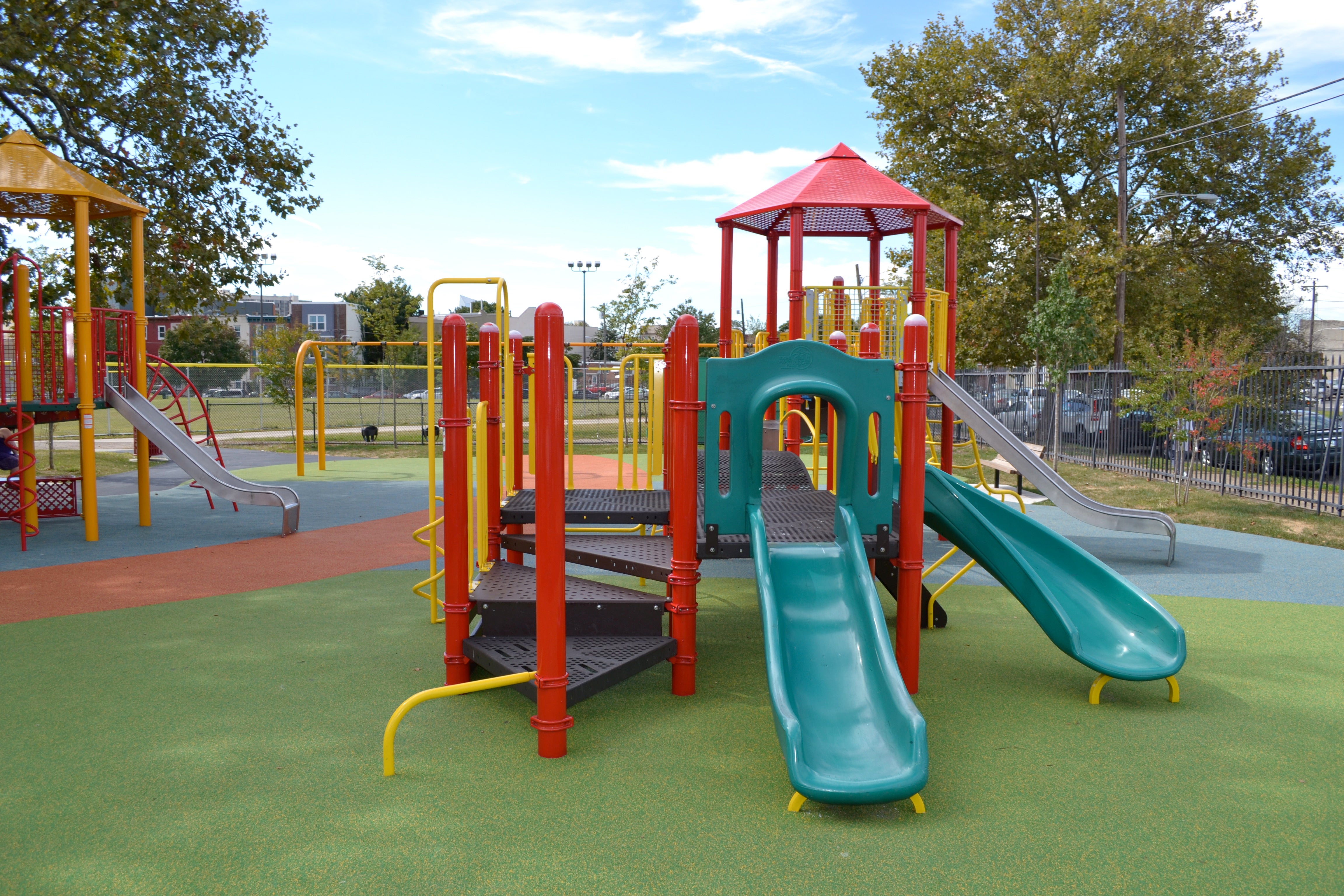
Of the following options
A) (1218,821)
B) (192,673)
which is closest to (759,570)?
(1218,821)

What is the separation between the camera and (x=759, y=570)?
4445 millimetres

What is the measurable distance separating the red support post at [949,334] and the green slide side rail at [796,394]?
11.4ft

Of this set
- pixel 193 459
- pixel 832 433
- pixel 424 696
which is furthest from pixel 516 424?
pixel 193 459

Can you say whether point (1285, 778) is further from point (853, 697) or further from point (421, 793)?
point (421, 793)

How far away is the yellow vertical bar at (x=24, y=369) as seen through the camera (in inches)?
375

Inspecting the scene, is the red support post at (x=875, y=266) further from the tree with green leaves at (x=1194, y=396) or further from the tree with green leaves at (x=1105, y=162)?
the tree with green leaves at (x=1105, y=162)

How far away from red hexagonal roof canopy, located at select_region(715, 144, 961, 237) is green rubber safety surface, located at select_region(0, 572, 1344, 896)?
16.3 feet

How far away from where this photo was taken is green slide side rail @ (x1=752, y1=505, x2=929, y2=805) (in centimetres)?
344

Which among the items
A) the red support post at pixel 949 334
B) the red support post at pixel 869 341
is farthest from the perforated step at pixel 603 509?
the red support post at pixel 949 334

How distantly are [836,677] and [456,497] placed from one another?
2.10m

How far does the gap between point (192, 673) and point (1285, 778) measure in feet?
18.3

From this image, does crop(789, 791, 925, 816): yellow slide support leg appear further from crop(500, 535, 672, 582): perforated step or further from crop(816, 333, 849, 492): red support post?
crop(816, 333, 849, 492): red support post

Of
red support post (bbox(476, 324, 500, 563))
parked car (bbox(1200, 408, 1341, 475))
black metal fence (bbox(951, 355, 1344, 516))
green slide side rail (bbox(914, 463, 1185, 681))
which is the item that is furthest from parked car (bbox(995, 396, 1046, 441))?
red support post (bbox(476, 324, 500, 563))

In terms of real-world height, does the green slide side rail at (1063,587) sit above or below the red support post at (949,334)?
below
